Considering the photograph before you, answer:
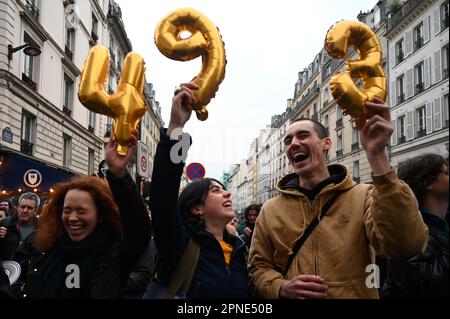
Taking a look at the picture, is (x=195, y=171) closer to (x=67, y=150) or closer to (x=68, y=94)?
(x=67, y=150)

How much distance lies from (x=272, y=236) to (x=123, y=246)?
2.30 feet

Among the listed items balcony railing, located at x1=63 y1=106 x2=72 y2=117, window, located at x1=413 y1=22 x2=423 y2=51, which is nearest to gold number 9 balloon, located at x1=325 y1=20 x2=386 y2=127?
window, located at x1=413 y1=22 x2=423 y2=51

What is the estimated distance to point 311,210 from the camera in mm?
1915

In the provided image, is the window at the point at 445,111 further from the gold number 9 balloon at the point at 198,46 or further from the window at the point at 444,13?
the gold number 9 balloon at the point at 198,46

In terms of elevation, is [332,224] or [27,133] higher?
[27,133]

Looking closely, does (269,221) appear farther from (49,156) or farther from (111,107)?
(49,156)

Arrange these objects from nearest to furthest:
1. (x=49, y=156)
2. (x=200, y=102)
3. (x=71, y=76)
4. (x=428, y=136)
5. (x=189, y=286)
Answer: (x=428, y=136)
(x=200, y=102)
(x=189, y=286)
(x=49, y=156)
(x=71, y=76)

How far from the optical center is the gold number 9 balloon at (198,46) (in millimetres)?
1718

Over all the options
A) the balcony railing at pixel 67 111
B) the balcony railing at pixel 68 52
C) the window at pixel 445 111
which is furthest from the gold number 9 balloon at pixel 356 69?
the balcony railing at pixel 68 52

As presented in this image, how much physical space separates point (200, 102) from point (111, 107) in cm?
39

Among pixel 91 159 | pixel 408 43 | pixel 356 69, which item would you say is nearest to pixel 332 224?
pixel 356 69

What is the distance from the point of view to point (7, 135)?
11.2 meters

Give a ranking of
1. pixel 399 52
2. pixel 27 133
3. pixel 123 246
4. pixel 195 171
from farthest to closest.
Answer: pixel 27 133 < pixel 195 171 < pixel 399 52 < pixel 123 246
